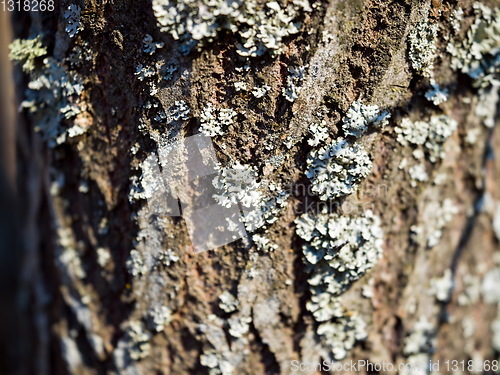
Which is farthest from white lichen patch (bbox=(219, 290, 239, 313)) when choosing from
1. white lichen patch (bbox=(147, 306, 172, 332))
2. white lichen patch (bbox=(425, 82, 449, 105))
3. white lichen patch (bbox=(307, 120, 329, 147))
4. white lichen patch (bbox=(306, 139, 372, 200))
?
white lichen patch (bbox=(425, 82, 449, 105))

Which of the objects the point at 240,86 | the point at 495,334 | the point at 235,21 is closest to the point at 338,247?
the point at 240,86

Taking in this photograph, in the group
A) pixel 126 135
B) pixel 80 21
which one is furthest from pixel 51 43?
pixel 126 135

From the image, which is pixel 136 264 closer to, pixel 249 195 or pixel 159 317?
pixel 159 317

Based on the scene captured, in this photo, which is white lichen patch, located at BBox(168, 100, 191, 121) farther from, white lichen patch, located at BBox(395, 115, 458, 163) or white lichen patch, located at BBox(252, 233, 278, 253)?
white lichen patch, located at BBox(395, 115, 458, 163)

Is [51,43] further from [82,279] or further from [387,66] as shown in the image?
[387,66]

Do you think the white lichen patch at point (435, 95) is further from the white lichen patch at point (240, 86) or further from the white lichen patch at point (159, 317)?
the white lichen patch at point (159, 317)

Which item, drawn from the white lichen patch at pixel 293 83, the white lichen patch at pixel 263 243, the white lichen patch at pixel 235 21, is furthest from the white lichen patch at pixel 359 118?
the white lichen patch at pixel 263 243
